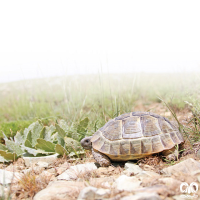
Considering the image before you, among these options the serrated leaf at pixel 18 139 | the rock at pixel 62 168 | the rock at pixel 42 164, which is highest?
the serrated leaf at pixel 18 139

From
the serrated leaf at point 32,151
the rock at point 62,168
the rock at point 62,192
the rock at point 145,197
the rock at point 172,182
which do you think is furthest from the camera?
the serrated leaf at point 32,151

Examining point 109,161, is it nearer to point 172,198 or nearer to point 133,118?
point 133,118

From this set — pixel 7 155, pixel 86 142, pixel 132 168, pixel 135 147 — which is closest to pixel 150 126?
pixel 135 147

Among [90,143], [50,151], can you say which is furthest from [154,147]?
[50,151]

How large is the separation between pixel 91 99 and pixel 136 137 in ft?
11.1

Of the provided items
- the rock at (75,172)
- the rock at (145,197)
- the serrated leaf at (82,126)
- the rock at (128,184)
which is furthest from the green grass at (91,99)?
the rock at (145,197)

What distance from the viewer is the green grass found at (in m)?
4.73

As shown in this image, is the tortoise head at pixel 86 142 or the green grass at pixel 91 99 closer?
the tortoise head at pixel 86 142

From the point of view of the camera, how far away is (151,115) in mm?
3273

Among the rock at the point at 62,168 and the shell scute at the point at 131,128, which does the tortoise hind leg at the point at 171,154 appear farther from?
the rock at the point at 62,168

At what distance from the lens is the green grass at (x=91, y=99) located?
4734mm

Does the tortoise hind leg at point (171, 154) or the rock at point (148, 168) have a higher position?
the tortoise hind leg at point (171, 154)

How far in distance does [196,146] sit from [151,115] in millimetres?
788

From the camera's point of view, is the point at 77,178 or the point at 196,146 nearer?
the point at 77,178
